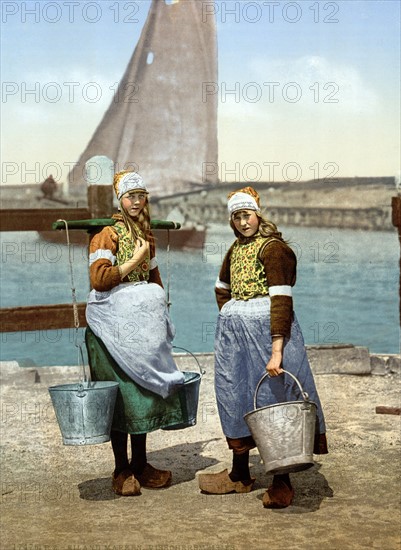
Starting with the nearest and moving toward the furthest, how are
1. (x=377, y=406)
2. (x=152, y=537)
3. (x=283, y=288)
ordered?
(x=152, y=537), (x=283, y=288), (x=377, y=406)

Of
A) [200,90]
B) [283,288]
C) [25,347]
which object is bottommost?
[25,347]

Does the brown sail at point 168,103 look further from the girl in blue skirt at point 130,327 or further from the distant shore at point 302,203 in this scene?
the girl in blue skirt at point 130,327

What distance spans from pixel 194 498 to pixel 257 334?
939 millimetres

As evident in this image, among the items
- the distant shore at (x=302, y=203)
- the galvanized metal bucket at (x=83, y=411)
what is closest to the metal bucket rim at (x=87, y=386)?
the galvanized metal bucket at (x=83, y=411)

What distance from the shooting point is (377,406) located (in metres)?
7.42

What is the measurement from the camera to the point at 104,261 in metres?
5.08

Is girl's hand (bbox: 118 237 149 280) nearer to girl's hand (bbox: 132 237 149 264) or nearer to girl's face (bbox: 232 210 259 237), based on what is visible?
girl's hand (bbox: 132 237 149 264)

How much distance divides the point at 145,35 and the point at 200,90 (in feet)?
8.62

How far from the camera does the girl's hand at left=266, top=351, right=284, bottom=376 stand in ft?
16.0

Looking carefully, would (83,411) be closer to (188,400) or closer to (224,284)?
(188,400)

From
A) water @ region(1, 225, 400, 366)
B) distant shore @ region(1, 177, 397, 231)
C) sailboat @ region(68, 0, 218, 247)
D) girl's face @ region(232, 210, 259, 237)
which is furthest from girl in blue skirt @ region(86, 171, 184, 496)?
distant shore @ region(1, 177, 397, 231)

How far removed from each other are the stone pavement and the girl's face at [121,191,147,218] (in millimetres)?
1468

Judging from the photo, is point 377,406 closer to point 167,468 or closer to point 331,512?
point 167,468

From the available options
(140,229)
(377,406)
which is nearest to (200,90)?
(377,406)
